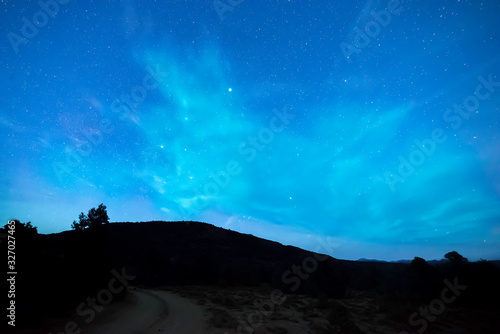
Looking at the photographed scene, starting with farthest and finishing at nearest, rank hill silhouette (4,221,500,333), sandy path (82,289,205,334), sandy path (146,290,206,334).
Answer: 1. hill silhouette (4,221,500,333)
2. sandy path (146,290,206,334)
3. sandy path (82,289,205,334)

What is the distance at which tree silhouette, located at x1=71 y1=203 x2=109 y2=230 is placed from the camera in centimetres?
2183

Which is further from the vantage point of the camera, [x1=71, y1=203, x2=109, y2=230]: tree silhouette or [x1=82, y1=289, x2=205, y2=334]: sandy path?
[x1=71, y1=203, x2=109, y2=230]: tree silhouette

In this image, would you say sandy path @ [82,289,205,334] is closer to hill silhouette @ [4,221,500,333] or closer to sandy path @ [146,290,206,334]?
sandy path @ [146,290,206,334]

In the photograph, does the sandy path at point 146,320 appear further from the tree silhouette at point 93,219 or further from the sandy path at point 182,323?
the tree silhouette at point 93,219

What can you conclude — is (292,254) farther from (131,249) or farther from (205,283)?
(131,249)

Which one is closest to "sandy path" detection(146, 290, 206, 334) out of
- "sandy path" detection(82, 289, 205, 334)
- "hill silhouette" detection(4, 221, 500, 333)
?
"sandy path" detection(82, 289, 205, 334)

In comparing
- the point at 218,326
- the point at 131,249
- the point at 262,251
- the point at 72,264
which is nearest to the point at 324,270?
the point at 218,326

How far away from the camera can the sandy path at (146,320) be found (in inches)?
452

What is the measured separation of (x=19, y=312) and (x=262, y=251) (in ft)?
201

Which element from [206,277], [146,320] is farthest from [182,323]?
[206,277]

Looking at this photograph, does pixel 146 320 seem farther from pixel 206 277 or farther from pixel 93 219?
pixel 206 277

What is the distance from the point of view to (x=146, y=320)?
13.4 metres

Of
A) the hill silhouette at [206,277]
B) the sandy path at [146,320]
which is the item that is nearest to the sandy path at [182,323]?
the sandy path at [146,320]

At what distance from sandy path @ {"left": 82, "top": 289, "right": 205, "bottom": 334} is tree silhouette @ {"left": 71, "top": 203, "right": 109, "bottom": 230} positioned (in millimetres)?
8917
